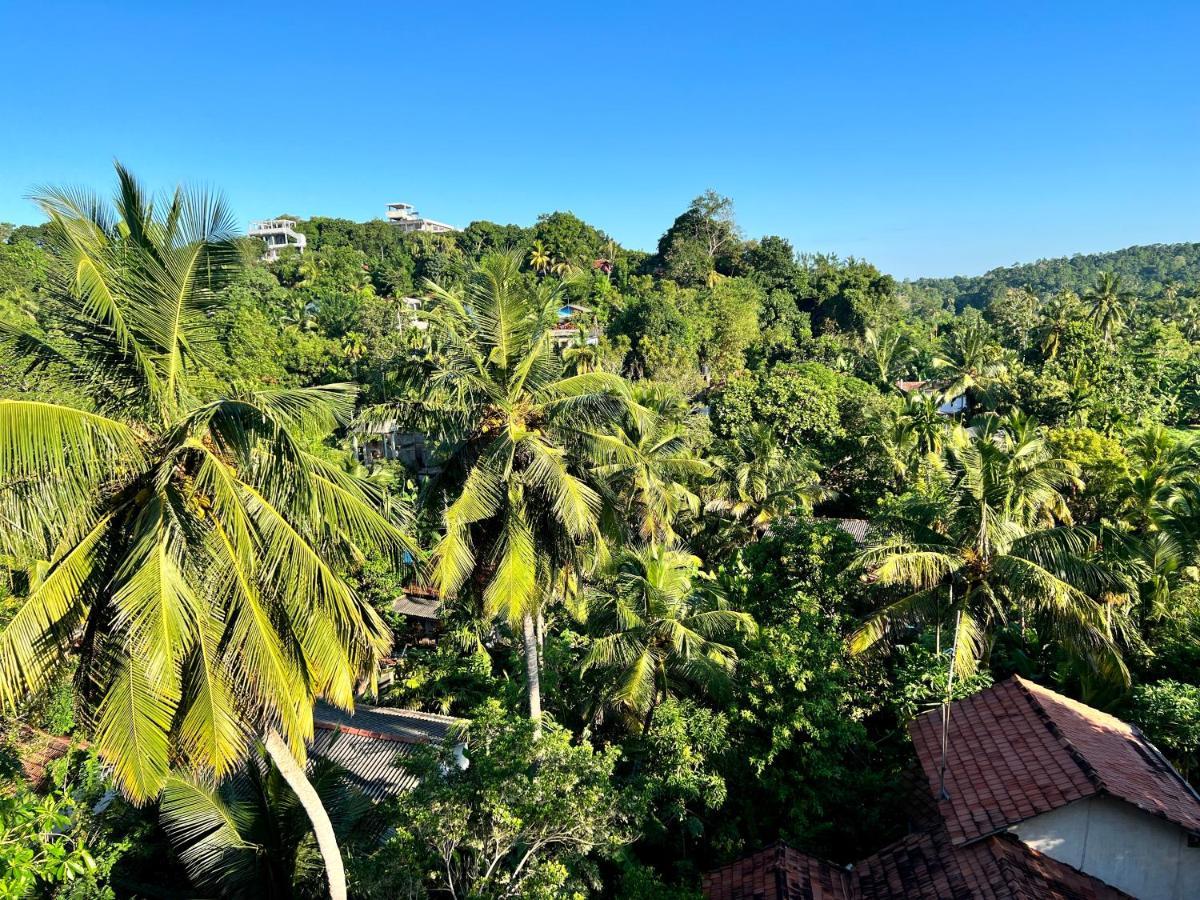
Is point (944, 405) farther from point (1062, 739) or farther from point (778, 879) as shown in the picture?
point (778, 879)

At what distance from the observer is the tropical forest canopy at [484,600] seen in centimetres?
517

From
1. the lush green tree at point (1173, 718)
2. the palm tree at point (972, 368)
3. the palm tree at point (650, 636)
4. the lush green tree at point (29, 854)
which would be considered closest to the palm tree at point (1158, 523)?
the lush green tree at point (1173, 718)

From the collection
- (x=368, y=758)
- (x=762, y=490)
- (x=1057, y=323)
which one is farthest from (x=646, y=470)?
(x=1057, y=323)

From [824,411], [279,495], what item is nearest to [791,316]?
[824,411]

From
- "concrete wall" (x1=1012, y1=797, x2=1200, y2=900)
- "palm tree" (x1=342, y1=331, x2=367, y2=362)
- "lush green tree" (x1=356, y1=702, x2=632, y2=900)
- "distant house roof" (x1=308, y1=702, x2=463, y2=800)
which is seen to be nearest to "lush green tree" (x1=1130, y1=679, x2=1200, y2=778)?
"concrete wall" (x1=1012, y1=797, x2=1200, y2=900)

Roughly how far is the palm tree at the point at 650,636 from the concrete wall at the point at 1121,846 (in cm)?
468

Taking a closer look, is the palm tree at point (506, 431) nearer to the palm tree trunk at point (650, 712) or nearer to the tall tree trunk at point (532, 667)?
the tall tree trunk at point (532, 667)

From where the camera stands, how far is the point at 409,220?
133 metres

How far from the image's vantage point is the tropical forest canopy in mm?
5168

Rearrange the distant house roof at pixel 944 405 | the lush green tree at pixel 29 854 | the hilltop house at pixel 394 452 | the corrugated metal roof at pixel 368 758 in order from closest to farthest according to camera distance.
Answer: the lush green tree at pixel 29 854, the corrugated metal roof at pixel 368 758, the hilltop house at pixel 394 452, the distant house roof at pixel 944 405

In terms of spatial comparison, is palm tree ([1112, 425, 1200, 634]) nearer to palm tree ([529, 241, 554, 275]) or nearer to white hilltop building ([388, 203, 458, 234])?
palm tree ([529, 241, 554, 275])

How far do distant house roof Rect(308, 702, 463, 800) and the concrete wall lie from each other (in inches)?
338

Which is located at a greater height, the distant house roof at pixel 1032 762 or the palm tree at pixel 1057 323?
the palm tree at pixel 1057 323

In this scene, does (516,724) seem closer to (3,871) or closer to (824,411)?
(3,871)
